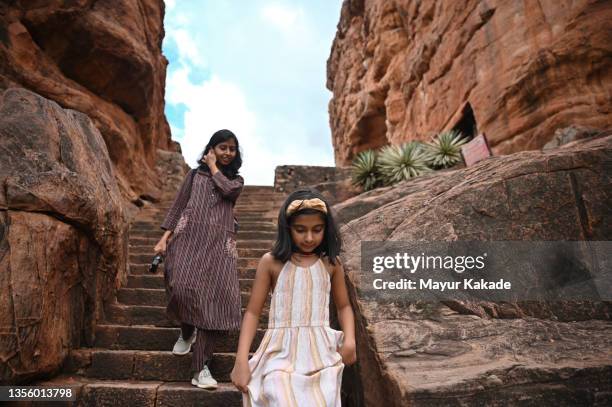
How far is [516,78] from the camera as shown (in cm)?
855

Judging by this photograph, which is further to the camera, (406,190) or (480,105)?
(480,105)

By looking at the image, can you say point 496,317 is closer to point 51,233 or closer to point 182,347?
point 182,347

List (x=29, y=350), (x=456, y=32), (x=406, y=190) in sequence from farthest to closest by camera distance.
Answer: (x=456, y=32) < (x=406, y=190) < (x=29, y=350)

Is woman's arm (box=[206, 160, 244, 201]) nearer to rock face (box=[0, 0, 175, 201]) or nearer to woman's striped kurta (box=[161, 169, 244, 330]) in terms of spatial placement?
woman's striped kurta (box=[161, 169, 244, 330])

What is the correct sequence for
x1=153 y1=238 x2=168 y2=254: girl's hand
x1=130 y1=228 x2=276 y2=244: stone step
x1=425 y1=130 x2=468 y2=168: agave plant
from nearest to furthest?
x1=153 y1=238 x2=168 y2=254: girl's hand
x1=130 y1=228 x2=276 y2=244: stone step
x1=425 y1=130 x2=468 y2=168: agave plant

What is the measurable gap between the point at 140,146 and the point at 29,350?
337 inches

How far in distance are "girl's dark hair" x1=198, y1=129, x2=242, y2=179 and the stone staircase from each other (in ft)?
4.29

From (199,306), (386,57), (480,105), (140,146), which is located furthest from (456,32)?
(199,306)

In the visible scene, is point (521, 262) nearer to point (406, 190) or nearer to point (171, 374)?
point (406, 190)

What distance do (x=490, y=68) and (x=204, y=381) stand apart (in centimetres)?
960

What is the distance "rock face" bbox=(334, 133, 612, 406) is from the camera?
1734mm

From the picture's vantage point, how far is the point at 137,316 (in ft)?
11.2

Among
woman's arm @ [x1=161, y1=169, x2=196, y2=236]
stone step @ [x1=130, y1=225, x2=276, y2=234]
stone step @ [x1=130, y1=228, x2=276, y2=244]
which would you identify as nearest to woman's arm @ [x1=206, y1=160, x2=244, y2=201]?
woman's arm @ [x1=161, y1=169, x2=196, y2=236]

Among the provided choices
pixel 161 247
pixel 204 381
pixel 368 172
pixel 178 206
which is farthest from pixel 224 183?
pixel 368 172
